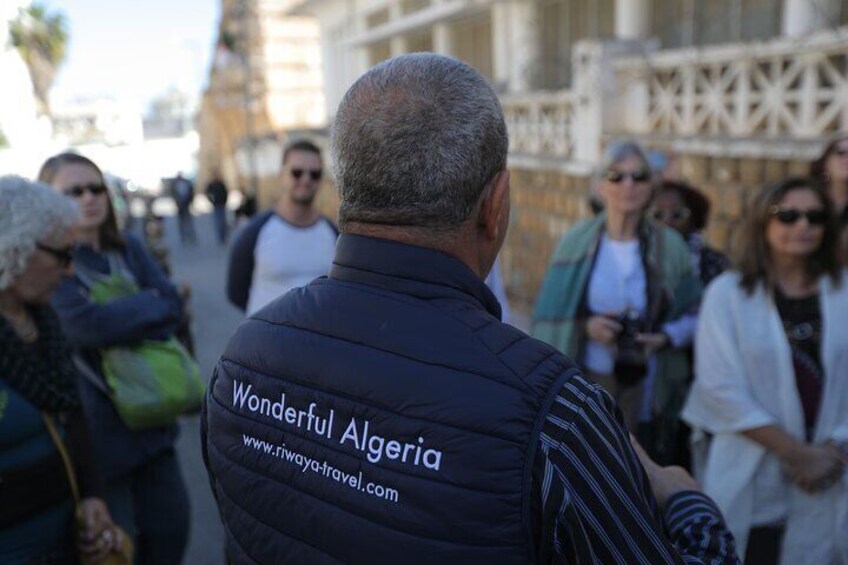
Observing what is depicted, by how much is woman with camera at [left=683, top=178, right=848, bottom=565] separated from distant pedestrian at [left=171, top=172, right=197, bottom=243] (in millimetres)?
15953

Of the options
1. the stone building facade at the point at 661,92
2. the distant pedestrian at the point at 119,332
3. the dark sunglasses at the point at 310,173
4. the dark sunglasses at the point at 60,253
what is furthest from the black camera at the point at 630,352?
the stone building facade at the point at 661,92

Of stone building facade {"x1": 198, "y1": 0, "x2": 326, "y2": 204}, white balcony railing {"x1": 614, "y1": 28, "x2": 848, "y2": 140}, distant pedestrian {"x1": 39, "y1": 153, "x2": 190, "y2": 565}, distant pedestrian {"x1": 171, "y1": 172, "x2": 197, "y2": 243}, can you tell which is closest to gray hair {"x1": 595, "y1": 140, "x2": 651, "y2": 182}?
distant pedestrian {"x1": 39, "y1": 153, "x2": 190, "y2": 565}

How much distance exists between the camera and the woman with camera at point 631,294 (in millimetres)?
3271

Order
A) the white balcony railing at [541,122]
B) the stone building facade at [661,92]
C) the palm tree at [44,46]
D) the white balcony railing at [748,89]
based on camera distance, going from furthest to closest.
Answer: the palm tree at [44,46]
the white balcony railing at [541,122]
the stone building facade at [661,92]
the white balcony railing at [748,89]

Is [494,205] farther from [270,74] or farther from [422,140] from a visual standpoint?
[270,74]

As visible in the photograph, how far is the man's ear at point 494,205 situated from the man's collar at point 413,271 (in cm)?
9

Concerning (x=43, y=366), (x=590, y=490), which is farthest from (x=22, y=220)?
(x=590, y=490)

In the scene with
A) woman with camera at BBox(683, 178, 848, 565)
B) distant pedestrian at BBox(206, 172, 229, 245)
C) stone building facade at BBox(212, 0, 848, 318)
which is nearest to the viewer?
woman with camera at BBox(683, 178, 848, 565)

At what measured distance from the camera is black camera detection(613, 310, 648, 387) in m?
3.03

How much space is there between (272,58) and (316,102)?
2735mm

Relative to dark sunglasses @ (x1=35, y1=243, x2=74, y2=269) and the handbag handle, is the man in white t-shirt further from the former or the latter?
the handbag handle

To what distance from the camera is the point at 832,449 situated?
2529 mm

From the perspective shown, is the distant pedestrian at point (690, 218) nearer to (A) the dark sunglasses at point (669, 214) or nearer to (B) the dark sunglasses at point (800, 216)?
(A) the dark sunglasses at point (669, 214)

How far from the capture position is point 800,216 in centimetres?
272
